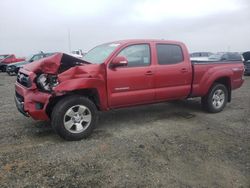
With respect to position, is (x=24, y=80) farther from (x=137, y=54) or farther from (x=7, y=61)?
(x=7, y=61)

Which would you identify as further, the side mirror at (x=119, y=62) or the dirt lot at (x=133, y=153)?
the side mirror at (x=119, y=62)

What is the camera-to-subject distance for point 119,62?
4.94m

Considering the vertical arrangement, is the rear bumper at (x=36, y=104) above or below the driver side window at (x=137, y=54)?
below

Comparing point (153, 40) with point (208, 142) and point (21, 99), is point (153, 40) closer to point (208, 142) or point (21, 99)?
point (208, 142)

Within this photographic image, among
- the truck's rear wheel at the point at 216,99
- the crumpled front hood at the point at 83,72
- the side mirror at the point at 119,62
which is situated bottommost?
the truck's rear wheel at the point at 216,99

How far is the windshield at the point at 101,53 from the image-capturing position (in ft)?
17.5

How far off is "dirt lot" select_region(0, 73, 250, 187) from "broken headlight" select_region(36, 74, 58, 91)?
942 mm

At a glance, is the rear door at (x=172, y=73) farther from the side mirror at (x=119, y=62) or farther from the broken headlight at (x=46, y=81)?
the broken headlight at (x=46, y=81)

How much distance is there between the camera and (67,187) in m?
3.20

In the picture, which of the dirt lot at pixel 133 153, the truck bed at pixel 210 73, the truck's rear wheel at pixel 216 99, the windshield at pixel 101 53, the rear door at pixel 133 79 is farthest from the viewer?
the truck's rear wheel at pixel 216 99

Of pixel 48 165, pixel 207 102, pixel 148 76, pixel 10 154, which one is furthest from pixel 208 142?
pixel 10 154

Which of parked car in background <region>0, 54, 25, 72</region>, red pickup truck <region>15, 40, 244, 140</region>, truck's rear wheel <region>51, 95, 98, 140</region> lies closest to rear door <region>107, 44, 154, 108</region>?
red pickup truck <region>15, 40, 244, 140</region>

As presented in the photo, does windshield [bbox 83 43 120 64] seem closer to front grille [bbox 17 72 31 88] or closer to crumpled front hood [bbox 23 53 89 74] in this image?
crumpled front hood [bbox 23 53 89 74]

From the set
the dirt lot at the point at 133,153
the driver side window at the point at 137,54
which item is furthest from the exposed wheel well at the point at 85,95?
the driver side window at the point at 137,54
